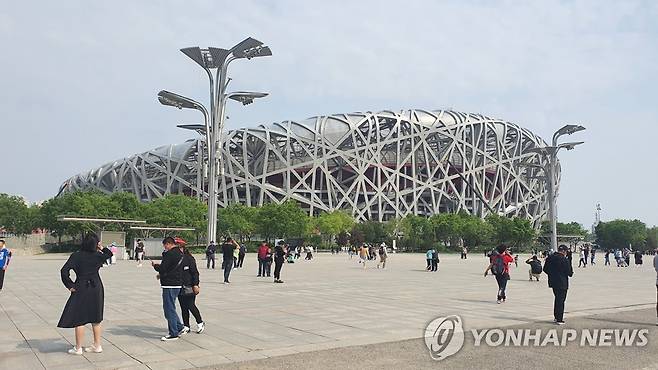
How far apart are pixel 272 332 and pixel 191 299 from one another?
→ 1.34 m

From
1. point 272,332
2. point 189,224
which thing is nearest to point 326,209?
point 189,224

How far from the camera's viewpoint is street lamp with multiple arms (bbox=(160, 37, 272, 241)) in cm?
3177

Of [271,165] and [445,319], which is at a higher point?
[271,165]

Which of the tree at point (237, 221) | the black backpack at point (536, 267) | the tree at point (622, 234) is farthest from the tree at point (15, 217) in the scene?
the tree at point (622, 234)

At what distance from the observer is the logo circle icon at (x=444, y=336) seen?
721 centimetres

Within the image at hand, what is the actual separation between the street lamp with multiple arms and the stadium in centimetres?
4396

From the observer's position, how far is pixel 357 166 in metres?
83.2

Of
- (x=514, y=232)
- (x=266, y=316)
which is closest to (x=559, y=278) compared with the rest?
(x=266, y=316)

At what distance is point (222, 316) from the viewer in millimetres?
10344

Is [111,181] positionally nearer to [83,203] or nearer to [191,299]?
[83,203]

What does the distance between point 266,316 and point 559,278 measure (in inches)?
209

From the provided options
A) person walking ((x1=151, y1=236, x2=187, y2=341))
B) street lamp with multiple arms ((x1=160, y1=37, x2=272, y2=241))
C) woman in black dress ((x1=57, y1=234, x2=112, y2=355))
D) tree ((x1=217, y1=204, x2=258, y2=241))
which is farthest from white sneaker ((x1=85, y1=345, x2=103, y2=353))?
tree ((x1=217, y1=204, x2=258, y2=241))

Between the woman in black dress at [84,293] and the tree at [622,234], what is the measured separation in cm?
10688

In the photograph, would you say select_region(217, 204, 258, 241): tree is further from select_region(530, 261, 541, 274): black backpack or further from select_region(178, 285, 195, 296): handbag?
select_region(178, 285, 195, 296): handbag
